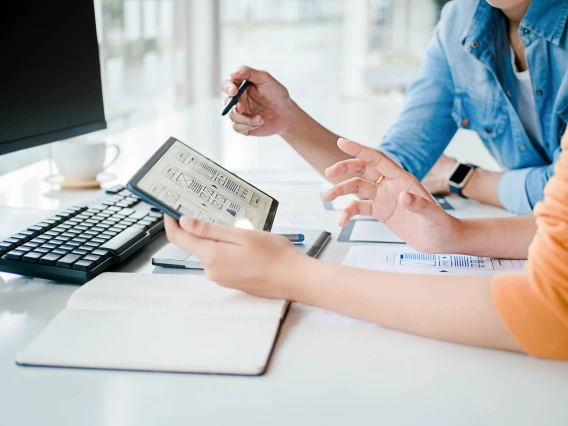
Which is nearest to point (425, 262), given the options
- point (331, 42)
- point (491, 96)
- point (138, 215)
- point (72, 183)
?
point (138, 215)

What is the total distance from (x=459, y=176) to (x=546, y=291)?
0.74 metres

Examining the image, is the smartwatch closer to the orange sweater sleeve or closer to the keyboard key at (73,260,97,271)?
the orange sweater sleeve

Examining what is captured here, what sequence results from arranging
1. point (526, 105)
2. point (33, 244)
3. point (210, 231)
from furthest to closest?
point (526, 105) → point (33, 244) → point (210, 231)

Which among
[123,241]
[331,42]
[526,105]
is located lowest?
[331,42]

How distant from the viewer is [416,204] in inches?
29.7

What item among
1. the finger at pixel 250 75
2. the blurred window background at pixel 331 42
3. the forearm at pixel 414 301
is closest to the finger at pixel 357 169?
the forearm at pixel 414 301

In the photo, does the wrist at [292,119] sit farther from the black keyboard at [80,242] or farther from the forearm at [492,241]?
the forearm at [492,241]

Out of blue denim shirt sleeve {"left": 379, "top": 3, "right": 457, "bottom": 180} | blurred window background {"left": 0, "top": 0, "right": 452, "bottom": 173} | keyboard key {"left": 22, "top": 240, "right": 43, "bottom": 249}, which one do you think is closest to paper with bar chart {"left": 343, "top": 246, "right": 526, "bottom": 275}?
keyboard key {"left": 22, "top": 240, "right": 43, "bottom": 249}

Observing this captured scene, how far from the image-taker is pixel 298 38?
5.05 m

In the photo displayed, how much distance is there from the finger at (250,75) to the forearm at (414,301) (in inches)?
21.6

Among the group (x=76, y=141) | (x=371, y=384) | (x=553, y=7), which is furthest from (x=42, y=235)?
(x=553, y=7)

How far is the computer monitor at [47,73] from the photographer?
0.92m

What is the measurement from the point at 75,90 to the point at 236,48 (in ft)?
12.6

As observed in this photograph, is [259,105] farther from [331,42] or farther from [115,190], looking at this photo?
[331,42]
